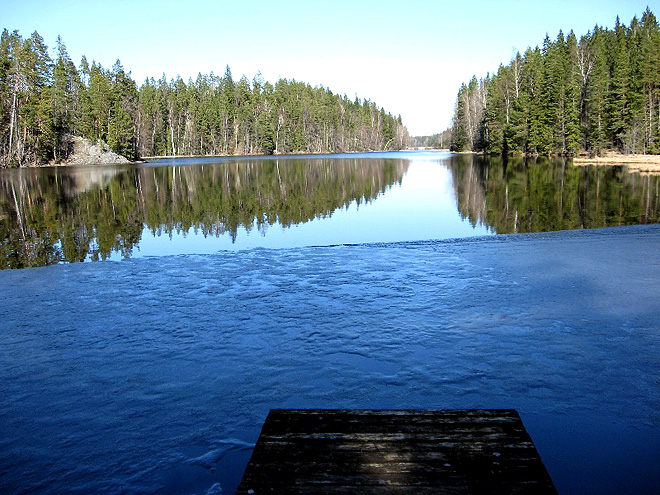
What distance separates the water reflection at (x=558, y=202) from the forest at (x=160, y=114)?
2489 inches

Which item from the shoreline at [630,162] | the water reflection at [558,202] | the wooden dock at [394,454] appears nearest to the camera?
the wooden dock at [394,454]

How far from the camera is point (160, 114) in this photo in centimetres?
11706

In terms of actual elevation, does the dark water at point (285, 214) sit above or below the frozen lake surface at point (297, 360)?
above

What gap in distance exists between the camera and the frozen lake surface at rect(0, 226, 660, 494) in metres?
4.63

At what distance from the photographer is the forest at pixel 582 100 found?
218 feet

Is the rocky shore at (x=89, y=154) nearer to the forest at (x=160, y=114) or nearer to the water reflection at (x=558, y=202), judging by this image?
the forest at (x=160, y=114)

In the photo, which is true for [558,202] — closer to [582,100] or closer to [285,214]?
[285,214]

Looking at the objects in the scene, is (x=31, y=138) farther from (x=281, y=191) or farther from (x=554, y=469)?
(x=554, y=469)

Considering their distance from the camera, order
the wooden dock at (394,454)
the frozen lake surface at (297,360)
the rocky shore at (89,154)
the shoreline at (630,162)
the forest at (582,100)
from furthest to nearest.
Result: 1. the rocky shore at (89,154)
2. the forest at (582,100)
3. the shoreline at (630,162)
4. the frozen lake surface at (297,360)
5. the wooden dock at (394,454)

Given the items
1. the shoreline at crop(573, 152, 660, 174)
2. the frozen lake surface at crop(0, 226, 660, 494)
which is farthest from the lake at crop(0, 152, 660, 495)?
the shoreline at crop(573, 152, 660, 174)

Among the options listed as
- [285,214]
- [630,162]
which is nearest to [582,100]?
[630,162]

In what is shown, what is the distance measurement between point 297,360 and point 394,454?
307cm

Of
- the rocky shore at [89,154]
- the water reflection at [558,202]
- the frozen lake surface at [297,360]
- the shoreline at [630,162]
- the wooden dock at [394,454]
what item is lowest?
the frozen lake surface at [297,360]

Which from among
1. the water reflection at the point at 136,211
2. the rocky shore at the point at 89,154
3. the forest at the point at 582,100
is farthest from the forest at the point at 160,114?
the forest at the point at 582,100
